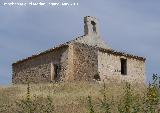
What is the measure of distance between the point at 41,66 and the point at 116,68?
21.8 ft

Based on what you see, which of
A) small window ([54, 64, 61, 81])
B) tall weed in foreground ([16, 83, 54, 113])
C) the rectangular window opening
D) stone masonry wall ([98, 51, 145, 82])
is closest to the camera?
tall weed in foreground ([16, 83, 54, 113])

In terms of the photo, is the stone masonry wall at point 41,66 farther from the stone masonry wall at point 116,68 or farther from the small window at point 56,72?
the stone masonry wall at point 116,68

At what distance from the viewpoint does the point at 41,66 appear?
37.4 m

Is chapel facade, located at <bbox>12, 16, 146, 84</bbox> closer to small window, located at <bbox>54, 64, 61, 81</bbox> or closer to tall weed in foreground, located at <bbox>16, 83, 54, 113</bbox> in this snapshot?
small window, located at <bbox>54, 64, 61, 81</bbox>

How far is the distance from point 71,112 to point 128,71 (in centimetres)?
1869

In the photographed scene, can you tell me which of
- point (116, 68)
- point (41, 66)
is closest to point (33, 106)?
point (116, 68)

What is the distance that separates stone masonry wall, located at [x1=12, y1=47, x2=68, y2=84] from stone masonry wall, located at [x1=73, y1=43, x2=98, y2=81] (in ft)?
3.08

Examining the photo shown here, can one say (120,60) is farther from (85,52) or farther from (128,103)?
(128,103)

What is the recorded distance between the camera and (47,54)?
37281mm

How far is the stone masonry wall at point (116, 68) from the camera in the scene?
3522 centimetres

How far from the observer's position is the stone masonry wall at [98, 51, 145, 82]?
35.2 meters

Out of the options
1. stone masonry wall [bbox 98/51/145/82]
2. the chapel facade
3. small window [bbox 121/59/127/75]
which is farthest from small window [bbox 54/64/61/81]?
small window [bbox 121/59/127/75]

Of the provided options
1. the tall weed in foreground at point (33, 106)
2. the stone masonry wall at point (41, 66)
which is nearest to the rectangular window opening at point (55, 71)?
the stone masonry wall at point (41, 66)

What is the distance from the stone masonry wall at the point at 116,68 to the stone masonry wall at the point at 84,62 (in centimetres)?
52
